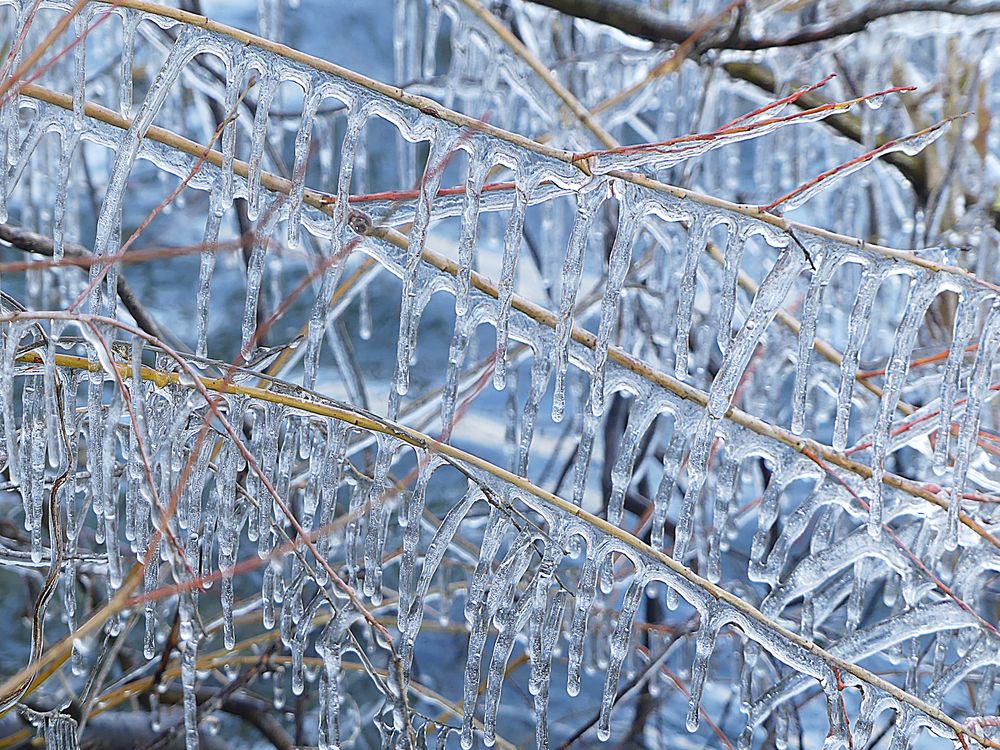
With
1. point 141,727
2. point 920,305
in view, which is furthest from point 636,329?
point 141,727

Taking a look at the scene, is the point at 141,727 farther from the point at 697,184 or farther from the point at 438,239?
the point at 697,184

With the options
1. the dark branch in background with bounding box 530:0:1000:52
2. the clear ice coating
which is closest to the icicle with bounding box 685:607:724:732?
the clear ice coating

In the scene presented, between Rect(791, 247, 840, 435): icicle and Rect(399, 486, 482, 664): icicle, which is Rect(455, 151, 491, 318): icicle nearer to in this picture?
Rect(399, 486, 482, 664): icicle

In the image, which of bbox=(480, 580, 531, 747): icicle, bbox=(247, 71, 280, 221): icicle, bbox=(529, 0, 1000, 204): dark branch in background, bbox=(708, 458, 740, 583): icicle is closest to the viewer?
bbox=(247, 71, 280, 221): icicle

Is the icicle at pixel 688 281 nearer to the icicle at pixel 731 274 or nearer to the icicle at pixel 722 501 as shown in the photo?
the icicle at pixel 731 274

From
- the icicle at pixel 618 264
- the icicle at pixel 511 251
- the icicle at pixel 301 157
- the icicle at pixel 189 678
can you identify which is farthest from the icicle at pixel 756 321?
the icicle at pixel 189 678

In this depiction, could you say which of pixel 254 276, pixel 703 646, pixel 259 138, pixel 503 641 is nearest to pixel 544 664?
pixel 503 641
